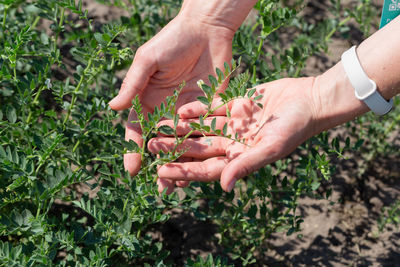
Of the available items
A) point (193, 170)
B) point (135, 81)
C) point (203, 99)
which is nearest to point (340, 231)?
point (193, 170)

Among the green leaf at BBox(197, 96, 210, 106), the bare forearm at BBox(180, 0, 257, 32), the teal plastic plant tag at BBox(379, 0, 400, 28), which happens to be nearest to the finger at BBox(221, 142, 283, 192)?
the green leaf at BBox(197, 96, 210, 106)

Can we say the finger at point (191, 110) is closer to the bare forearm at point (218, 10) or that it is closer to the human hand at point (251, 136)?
the human hand at point (251, 136)

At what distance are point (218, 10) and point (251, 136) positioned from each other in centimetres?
78

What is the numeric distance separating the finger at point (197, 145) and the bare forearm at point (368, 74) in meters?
0.46

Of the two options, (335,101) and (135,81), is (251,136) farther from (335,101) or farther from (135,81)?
(135,81)

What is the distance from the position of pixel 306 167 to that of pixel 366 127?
117 centimetres

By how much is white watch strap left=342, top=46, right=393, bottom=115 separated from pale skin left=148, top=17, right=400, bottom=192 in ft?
0.09

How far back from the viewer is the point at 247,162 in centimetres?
183

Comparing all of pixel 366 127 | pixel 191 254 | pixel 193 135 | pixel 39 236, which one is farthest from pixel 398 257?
pixel 39 236

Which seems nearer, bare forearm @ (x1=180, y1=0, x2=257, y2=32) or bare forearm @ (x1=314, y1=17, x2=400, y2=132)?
bare forearm @ (x1=314, y1=17, x2=400, y2=132)

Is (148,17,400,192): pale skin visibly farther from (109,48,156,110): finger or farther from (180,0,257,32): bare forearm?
(180,0,257,32): bare forearm

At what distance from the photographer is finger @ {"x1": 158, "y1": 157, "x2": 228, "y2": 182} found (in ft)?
6.42

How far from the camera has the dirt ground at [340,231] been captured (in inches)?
107

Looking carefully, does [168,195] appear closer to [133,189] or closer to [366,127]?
[133,189]
